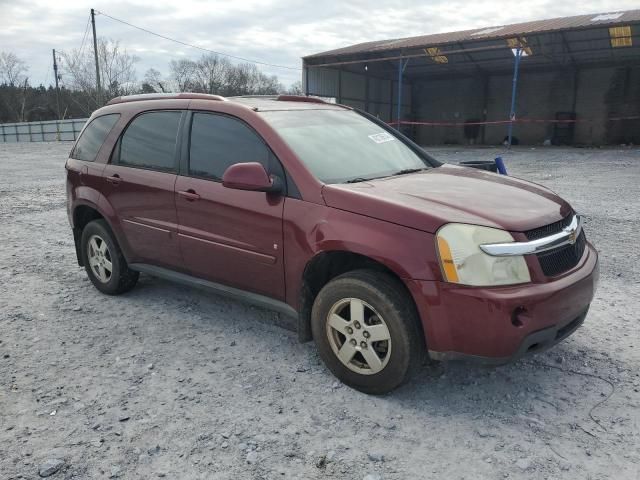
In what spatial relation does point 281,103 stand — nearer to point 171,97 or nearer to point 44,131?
point 171,97

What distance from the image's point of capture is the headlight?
2.61 meters

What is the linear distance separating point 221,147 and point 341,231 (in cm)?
128

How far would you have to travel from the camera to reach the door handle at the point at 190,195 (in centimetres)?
371

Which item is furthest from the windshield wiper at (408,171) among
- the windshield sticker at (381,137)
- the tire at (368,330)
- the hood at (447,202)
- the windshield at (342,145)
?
the tire at (368,330)

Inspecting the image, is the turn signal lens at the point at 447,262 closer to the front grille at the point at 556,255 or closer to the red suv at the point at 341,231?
the red suv at the point at 341,231

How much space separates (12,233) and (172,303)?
4.32m

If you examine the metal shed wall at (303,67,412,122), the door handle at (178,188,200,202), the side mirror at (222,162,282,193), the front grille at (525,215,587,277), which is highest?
the metal shed wall at (303,67,412,122)

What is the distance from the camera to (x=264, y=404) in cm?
295

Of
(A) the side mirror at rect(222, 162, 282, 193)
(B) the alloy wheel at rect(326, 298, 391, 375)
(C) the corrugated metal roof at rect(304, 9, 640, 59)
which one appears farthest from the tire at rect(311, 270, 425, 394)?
(C) the corrugated metal roof at rect(304, 9, 640, 59)

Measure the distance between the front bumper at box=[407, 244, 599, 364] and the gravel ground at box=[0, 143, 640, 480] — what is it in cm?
43

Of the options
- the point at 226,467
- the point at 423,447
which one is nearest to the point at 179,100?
the point at 226,467

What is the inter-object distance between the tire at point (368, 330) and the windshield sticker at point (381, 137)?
1.45m

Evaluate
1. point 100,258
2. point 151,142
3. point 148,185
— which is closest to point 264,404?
point 148,185

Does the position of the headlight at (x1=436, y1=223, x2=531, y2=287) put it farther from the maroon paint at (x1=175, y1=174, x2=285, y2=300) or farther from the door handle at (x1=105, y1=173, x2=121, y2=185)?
the door handle at (x1=105, y1=173, x2=121, y2=185)
